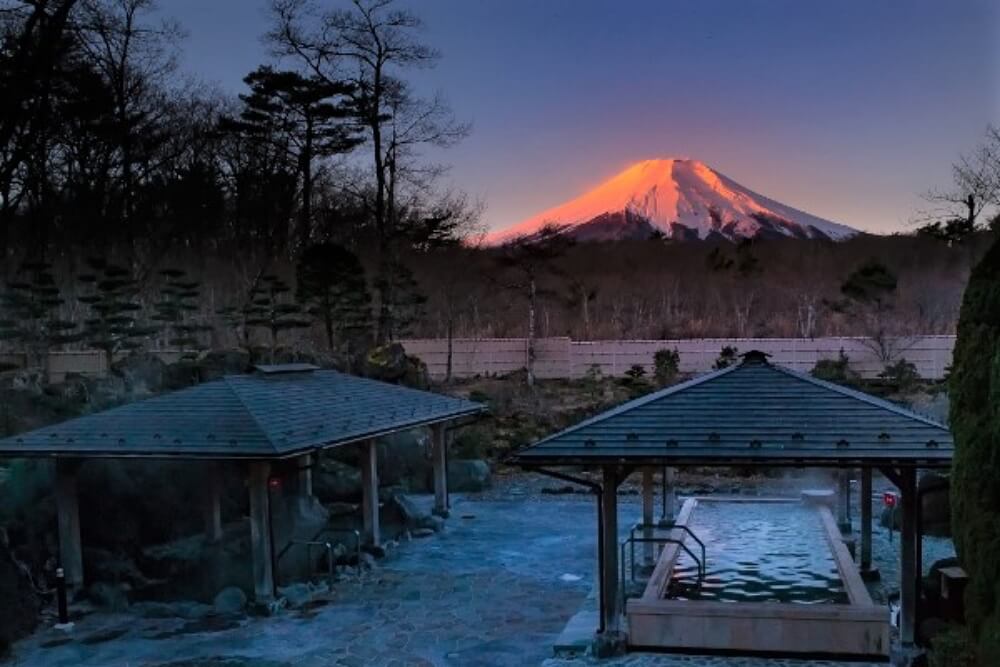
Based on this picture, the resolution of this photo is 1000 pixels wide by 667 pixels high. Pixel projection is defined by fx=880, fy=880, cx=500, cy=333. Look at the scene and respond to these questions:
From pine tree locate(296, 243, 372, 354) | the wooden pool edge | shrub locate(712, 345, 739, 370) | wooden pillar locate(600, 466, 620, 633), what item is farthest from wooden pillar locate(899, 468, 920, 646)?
pine tree locate(296, 243, 372, 354)

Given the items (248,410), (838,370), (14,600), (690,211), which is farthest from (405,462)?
(690,211)

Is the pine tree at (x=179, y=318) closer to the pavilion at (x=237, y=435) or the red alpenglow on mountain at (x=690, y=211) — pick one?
the pavilion at (x=237, y=435)

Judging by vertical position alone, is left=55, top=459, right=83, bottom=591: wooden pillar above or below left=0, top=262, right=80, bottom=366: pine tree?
below

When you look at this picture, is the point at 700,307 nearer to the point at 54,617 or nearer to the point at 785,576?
the point at 785,576

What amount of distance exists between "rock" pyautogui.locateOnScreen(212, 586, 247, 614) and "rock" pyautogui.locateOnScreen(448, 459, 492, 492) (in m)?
8.63

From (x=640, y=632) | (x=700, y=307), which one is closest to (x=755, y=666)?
(x=640, y=632)

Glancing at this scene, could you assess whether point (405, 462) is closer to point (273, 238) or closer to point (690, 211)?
point (273, 238)

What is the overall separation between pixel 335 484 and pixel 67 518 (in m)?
5.96

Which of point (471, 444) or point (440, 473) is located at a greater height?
point (440, 473)

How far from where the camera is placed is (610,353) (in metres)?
31.6

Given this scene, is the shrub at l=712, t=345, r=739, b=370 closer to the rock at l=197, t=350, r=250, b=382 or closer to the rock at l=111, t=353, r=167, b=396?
the rock at l=197, t=350, r=250, b=382

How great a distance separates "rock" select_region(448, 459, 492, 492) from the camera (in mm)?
19734

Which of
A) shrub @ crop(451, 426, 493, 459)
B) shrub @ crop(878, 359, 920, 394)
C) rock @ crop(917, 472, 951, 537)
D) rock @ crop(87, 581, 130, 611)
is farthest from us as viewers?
shrub @ crop(878, 359, 920, 394)

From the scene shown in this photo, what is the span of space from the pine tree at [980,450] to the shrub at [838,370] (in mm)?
18521
